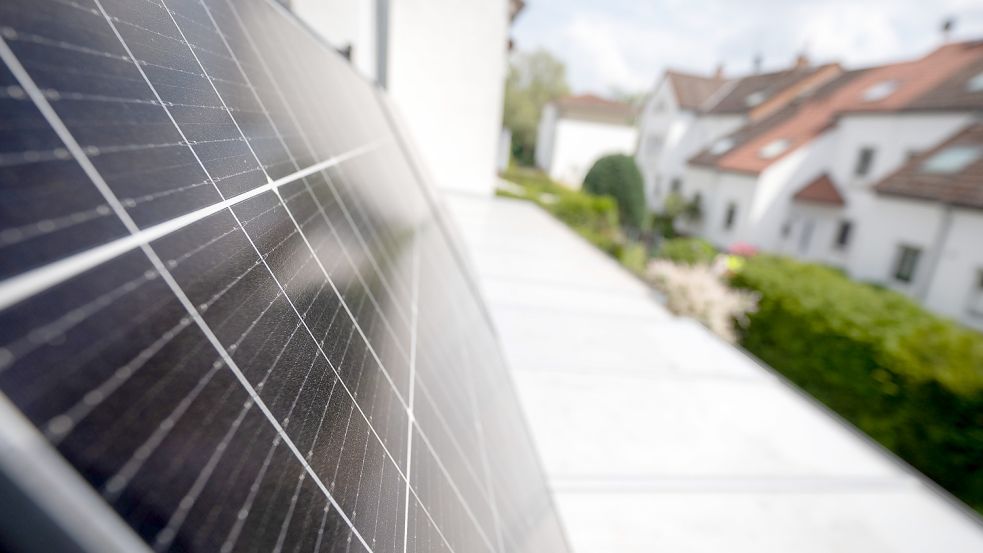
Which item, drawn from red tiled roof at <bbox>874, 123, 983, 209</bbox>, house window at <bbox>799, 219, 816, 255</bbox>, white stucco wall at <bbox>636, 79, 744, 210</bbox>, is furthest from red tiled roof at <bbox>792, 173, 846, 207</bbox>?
white stucco wall at <bbox>636, 79, 744, 210</bbox>

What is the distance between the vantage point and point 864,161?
23906 mm

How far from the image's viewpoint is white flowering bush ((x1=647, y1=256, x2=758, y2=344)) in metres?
8.45

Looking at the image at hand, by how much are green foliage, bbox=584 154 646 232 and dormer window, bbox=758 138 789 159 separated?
828 cm

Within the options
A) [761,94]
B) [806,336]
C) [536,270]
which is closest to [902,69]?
[761,94]

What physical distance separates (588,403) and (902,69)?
3225cm

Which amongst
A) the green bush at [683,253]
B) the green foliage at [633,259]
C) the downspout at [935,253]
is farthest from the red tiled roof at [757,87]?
the green foliage at [633,259]

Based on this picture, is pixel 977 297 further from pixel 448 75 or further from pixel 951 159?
pixel 448 75

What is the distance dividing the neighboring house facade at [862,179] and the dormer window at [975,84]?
0.06 meters

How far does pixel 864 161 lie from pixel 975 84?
5.09m

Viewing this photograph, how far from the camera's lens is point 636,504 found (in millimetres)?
2502

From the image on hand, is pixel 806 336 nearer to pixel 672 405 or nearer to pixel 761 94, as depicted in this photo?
pixel 672 405

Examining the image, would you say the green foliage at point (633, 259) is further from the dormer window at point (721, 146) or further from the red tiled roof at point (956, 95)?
the dormer window at point (721, 146)

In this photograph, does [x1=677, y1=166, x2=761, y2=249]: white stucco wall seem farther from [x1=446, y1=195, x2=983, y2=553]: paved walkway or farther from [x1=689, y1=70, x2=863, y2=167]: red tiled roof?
[x1=446, y1=195, x2=983, y2=553]: paved walkway

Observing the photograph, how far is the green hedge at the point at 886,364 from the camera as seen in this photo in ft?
18.9
